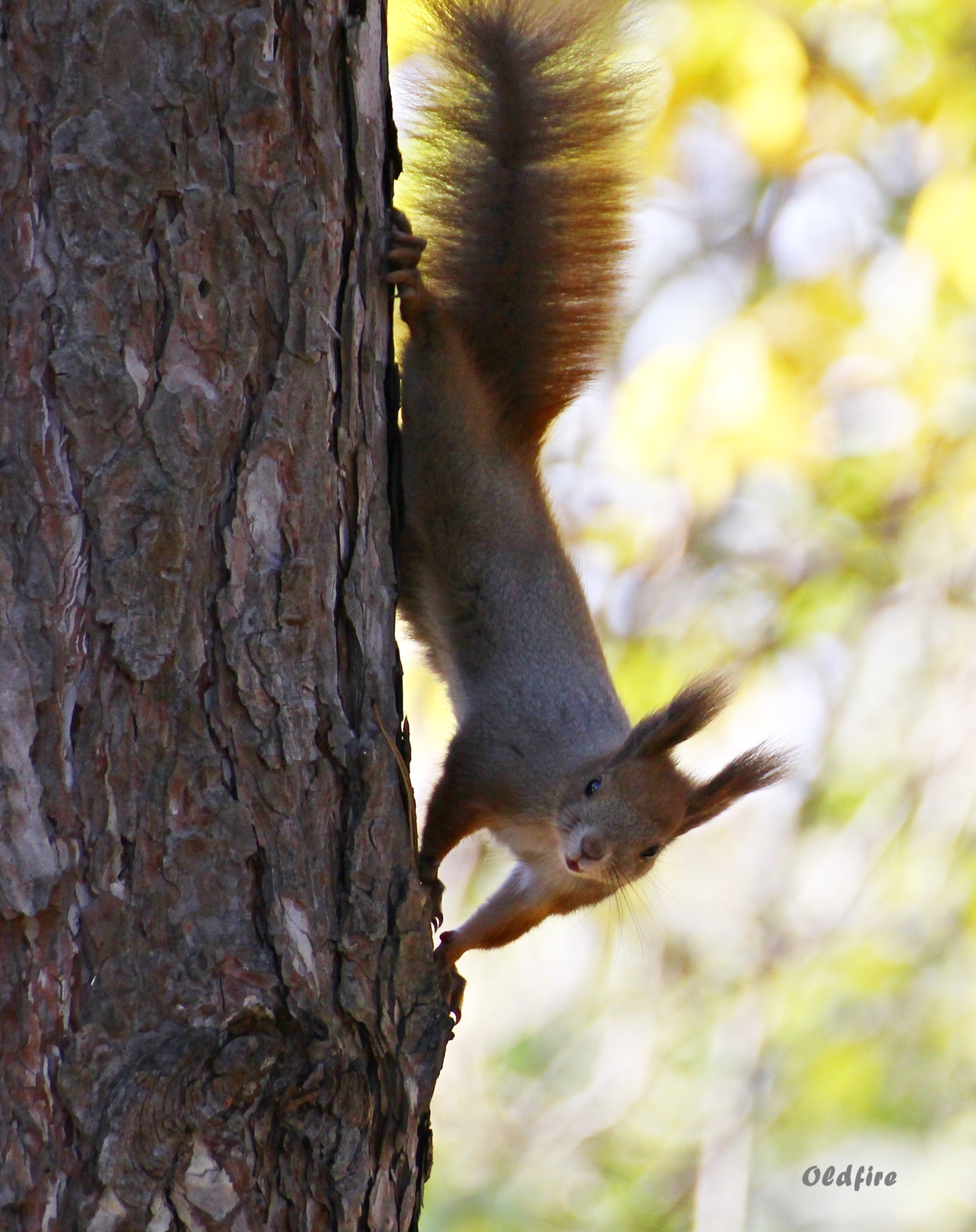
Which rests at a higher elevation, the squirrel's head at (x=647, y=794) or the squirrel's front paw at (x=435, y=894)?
the squirrel's head at (x=647, y=794)

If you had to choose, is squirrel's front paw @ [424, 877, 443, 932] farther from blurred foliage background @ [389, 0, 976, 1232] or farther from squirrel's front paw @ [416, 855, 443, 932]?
blurred foliage background @ [389, 0, 976, 1232]

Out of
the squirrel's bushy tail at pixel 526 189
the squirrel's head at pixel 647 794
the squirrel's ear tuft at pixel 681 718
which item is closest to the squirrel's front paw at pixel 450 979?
the squirrel's head at pixel 647 794

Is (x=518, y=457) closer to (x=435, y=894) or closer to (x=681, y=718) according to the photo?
(x=681, y=718)

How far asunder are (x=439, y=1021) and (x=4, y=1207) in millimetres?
507

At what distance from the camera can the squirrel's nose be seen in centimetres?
235

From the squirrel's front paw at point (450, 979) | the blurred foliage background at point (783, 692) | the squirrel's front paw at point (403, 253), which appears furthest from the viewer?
the blurred foliage background at point (783, 692)

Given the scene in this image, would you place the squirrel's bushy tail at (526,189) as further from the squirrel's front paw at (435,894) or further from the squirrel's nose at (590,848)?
the squirrel's front paw at (435,894)

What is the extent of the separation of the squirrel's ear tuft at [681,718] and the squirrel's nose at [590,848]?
0.17 meters

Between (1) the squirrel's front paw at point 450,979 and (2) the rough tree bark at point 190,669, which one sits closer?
(2) the rough tree bark at point 190,669

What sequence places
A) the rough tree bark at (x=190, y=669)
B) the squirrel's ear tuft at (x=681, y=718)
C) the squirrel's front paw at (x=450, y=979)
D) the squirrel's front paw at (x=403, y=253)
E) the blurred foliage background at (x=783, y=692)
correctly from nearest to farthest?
the rough tree bark at (x=190, y=669) < the squirrel's front paw at (x=450, y=979) < the squirrel's front paw at (x=403, y=253) < the squirrel's ear tuft at (x=681, y=718) < the blurred foliage background at (x=783, y=692)

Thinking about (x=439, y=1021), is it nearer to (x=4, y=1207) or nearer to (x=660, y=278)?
(x=4, y=1207)

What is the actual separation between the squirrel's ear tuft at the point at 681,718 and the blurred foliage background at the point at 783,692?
1.31 m

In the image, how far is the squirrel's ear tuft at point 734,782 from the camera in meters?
2.38

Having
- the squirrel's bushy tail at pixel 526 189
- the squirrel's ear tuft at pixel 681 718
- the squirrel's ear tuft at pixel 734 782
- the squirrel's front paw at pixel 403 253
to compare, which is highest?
the squirrel's bushy tail at pixel 526 189
